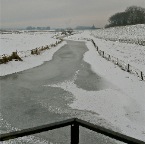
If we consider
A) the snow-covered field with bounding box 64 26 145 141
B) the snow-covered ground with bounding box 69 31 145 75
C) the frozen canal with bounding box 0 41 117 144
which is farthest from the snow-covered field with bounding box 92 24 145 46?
the snow-covered field with bounding box 64 26 145 141

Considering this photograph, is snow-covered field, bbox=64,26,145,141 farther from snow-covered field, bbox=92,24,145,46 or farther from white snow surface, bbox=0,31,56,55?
snow-covered field, bbox=92,24,145,46

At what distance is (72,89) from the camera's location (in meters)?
15.8

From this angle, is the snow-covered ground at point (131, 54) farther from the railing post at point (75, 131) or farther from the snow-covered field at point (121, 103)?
the railing post at point (75, 131)

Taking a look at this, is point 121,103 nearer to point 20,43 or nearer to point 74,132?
point 74,132

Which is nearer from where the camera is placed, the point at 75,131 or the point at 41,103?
the point at 75,131

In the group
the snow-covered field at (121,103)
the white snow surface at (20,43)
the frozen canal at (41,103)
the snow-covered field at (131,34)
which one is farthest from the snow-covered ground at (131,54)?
the snow-covered field at (131,34)

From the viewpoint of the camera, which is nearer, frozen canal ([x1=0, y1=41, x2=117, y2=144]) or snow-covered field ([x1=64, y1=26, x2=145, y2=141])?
frozen canal ([x1=0, y1=41, x2=117, y2=144])

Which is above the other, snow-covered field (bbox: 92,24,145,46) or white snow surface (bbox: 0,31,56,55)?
snow-covered field (bbox: 92,24,145,46)

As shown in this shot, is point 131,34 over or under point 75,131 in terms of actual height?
under

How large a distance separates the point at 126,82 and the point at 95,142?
9720 mm

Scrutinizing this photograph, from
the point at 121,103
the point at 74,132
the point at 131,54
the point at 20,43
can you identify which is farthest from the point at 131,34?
the point at 74,132

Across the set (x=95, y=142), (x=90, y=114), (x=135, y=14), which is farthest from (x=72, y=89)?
(x=135, y=14)

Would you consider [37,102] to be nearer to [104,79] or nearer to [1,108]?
[1,108]

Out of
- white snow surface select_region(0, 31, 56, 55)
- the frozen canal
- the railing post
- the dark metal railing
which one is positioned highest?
the dark metal railing
